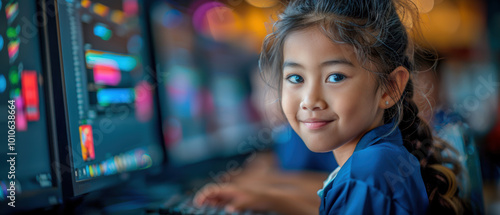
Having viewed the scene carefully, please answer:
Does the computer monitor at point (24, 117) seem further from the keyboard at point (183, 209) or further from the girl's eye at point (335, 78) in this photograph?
the girl's eye at point (335, 78)

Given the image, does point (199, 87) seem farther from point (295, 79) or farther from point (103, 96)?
point (295, 79)

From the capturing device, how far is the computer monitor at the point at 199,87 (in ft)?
2.75

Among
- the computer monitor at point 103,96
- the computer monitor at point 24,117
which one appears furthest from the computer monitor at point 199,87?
the computer monitor at point 24,117

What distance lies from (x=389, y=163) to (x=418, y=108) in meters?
0.17

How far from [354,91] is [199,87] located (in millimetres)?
641

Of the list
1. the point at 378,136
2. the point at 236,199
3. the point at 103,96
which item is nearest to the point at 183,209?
the point at 236,199

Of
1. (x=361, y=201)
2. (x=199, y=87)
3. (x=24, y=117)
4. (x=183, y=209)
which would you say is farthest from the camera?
(x=199, y=87)

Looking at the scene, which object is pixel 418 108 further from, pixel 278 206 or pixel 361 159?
pixel 278 206

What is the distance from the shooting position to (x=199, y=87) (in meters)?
0.99

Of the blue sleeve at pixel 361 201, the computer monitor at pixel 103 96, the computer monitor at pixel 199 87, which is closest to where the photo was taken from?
the blue sleeve at pixel 361 201

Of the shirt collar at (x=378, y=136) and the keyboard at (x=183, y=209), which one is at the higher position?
the shirt collar at (x=378, y=136)

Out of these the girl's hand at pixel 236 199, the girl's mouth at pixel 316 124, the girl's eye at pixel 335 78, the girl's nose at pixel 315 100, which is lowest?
the girl's hand at pixel 236 199

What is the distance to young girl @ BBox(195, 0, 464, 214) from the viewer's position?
14.4 inches

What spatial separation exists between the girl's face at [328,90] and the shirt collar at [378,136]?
0.01m
